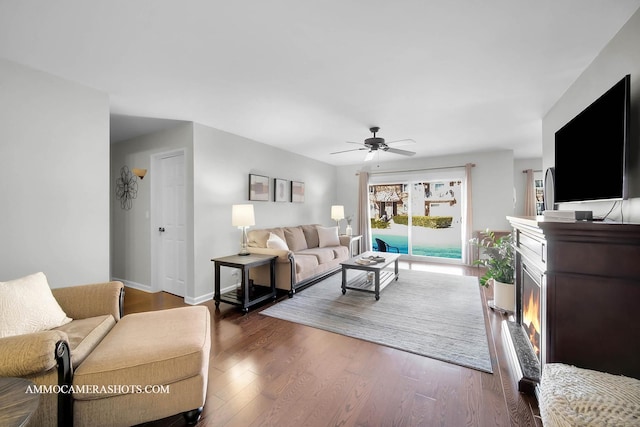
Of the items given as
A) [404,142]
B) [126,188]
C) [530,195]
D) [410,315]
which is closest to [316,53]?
[410,315]

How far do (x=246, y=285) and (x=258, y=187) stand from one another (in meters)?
1.92

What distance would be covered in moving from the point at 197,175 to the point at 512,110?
13.4ft

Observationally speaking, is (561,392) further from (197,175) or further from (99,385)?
(197,175)

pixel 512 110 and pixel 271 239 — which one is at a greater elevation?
pixel 512 110

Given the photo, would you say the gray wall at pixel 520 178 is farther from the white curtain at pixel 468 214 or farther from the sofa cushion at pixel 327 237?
the sofa cushion at pixel 327 237

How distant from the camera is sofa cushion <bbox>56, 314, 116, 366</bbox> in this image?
1.39 meters

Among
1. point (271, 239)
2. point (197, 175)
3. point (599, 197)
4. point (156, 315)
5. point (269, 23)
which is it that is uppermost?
point (269, 23)

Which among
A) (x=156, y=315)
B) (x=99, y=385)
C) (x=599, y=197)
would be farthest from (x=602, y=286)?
(x=156, y=315)

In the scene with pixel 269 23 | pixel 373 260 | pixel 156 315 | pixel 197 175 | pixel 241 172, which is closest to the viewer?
pixel 269 23

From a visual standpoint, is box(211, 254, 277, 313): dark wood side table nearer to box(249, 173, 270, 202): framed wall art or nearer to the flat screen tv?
box(249, 173, 270, 202): framed wall art

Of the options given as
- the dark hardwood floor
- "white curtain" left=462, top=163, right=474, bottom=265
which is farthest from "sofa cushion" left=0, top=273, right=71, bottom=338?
"white curtain" left=462, top=163, right=474, bottom=265

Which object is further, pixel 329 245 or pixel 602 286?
pixel 329 245

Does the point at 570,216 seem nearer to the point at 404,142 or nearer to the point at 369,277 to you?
the point at 369,277

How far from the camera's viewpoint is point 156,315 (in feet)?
6.05
